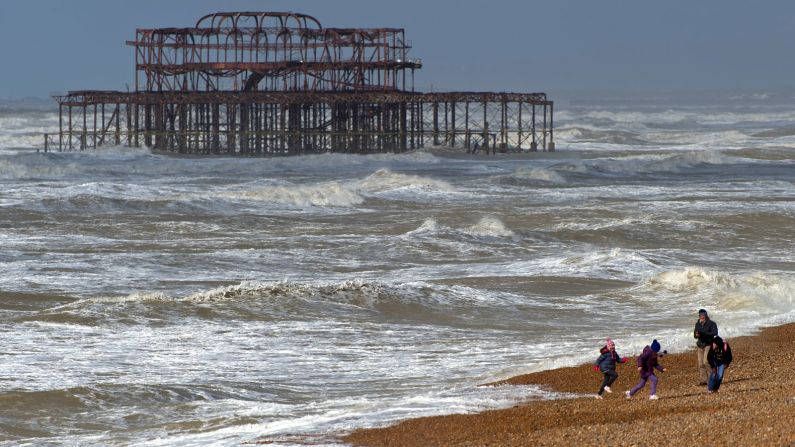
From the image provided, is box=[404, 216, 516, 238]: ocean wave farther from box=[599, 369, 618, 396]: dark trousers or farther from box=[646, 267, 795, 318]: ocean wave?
box=[599, 369, 618, 396]: dark trousers

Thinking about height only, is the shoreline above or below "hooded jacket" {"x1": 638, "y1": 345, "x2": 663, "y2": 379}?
below

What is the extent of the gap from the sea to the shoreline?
0.49 metres

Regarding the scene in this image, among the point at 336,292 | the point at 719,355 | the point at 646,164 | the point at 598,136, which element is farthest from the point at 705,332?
the point at 598,136

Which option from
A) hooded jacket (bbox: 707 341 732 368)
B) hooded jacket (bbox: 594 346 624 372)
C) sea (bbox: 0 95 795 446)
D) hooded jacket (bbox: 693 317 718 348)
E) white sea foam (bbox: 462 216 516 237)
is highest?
hooded jacket (bbox: 693 317 718 348)

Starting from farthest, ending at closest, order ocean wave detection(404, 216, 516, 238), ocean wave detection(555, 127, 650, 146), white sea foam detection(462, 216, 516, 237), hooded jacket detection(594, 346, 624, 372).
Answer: ocean wave detection(555, 127, 650, 146) < white sea foam detection(462, 216, 516, 237) < ocean wave detection(404, 216, 516, 238) < hooded jacket detection(594, 346, 624, 372)

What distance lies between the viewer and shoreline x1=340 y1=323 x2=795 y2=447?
42.2ft

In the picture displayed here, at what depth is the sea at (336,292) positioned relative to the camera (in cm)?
1650

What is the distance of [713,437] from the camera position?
12.6 meters

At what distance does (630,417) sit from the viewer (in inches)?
557

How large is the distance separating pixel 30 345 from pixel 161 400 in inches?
149

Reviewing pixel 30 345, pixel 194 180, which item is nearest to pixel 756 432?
pixel 30 345

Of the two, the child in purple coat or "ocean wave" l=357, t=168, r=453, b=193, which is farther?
"ocean wave" l=357, t=168, r=453, b=193

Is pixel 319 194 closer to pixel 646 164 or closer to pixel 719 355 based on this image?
pixel 646 164

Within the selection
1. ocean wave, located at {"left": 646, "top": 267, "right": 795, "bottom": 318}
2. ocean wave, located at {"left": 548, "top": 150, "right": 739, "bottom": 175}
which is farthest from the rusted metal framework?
ocean wave, located at {"left": 646, "top": 267, "right": 795, "bottom": 318}
